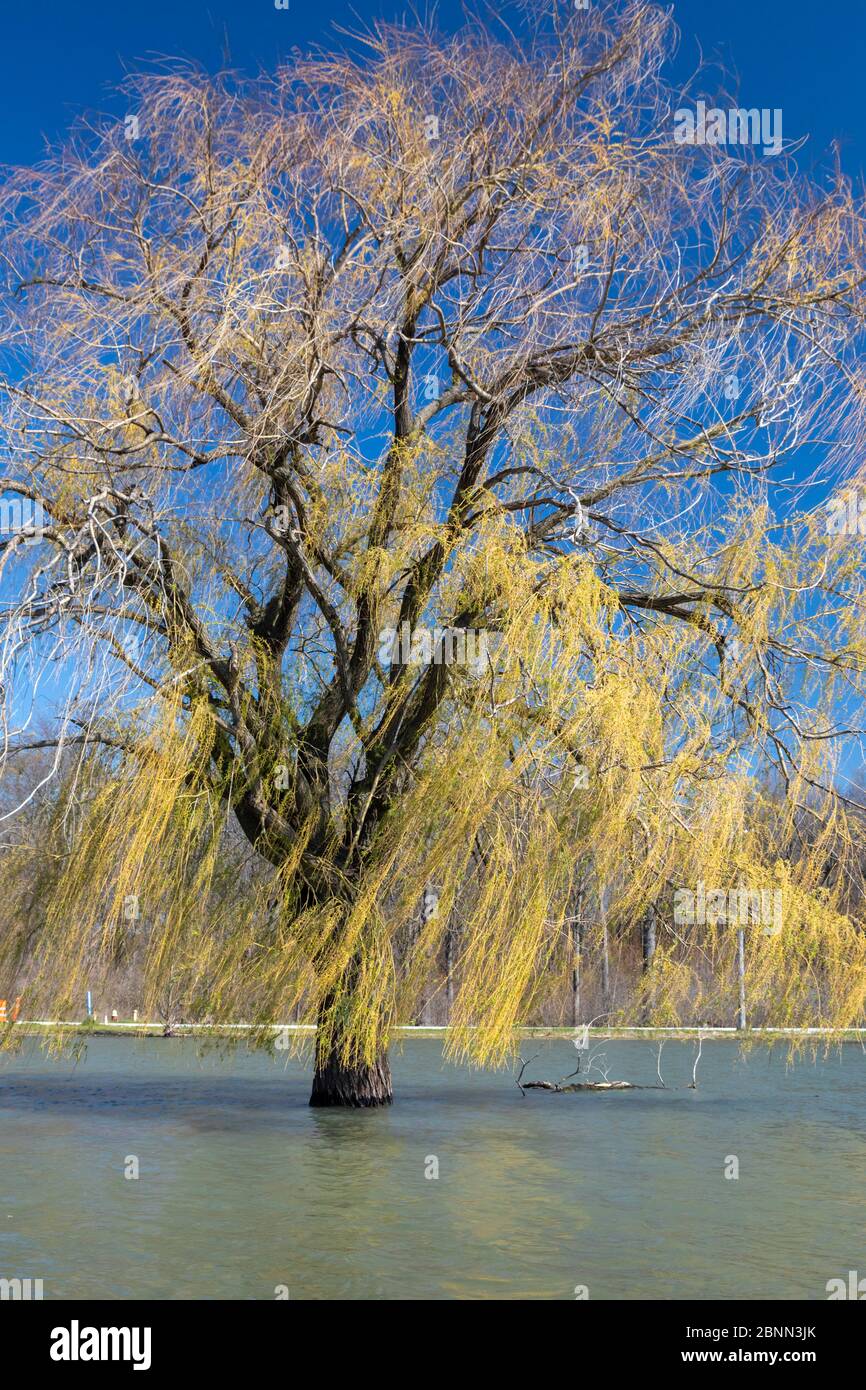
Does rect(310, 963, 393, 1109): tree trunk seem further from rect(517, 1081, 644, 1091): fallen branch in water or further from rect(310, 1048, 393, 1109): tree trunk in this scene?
rect(517, 1081, 644, 1091): fallen branch in water

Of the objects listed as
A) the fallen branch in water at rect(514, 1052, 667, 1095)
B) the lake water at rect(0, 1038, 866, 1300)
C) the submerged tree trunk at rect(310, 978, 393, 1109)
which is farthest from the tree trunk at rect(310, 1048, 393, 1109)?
the fallen branch in water at rect(514, 1052, 667, 1095)

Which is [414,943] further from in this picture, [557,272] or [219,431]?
[557,272]

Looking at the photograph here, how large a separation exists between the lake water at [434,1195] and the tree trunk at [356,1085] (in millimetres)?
228

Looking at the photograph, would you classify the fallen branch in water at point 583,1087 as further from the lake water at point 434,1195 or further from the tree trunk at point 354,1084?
the tree trunk at point 354,1084

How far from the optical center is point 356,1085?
35.1 feet

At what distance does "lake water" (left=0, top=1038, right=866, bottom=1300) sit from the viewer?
221 inches

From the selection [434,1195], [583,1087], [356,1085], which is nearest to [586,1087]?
[583,1087]

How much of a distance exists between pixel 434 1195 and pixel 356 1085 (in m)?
3.39

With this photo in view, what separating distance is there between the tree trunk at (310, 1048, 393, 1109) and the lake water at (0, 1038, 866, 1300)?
0.23 metres

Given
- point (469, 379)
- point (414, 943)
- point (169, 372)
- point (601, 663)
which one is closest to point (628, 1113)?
point (414, 943)

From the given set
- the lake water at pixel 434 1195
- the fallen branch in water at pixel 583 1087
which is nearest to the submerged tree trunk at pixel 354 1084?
the lake water at pixel 434 1195
